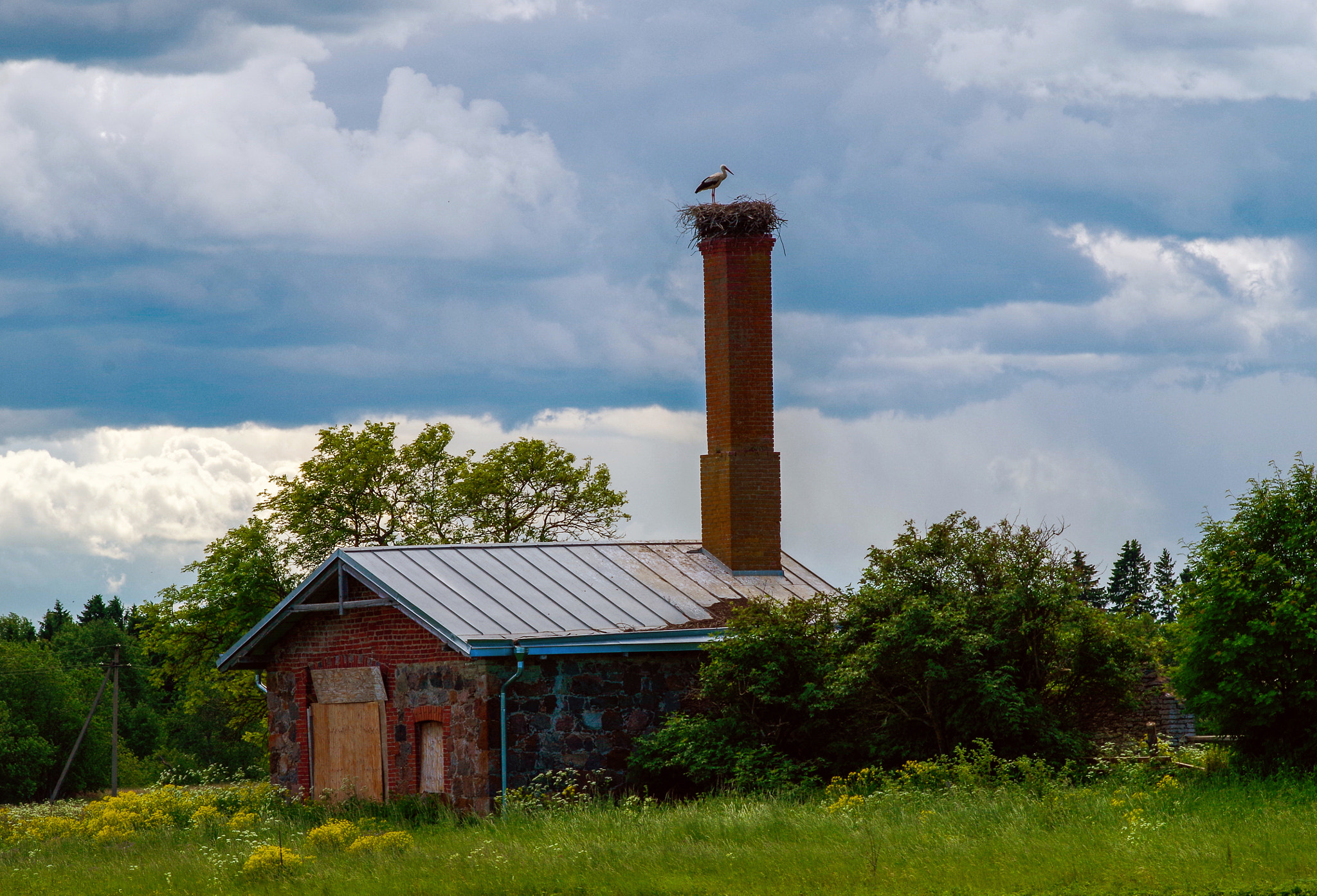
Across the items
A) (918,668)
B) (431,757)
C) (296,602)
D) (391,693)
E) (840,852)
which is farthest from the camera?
(296,602)

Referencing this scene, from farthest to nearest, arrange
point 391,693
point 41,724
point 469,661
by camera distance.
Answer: point 41,724 → point 391,693 → point 469,661

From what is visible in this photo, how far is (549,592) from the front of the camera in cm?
2009

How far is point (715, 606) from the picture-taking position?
20094 millimetres

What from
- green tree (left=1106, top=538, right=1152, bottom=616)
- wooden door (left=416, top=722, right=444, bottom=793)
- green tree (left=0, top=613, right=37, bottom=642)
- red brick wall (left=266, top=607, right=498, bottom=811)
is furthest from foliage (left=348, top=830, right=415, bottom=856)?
green tree (left=0, top=613, right=37, bottom=642)

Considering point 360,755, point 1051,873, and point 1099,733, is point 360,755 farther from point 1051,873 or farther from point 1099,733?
point 1051,873

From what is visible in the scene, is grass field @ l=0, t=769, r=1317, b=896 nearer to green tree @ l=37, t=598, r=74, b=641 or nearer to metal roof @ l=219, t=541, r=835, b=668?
metal roof @ l=219, t=541, r=835, b=668

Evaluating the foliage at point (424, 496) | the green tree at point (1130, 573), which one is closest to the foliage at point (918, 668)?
the foliage at point (424, 496)

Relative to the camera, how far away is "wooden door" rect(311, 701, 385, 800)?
1939 centimetres

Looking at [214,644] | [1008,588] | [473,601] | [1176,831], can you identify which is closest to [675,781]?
[473,601]

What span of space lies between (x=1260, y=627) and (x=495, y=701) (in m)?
8.88

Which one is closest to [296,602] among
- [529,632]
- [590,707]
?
[529,632]

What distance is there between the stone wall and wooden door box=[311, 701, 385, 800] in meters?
0.29

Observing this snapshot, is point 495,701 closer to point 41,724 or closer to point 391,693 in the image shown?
point 391,693

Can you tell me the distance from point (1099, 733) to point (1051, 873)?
6.73 meters
